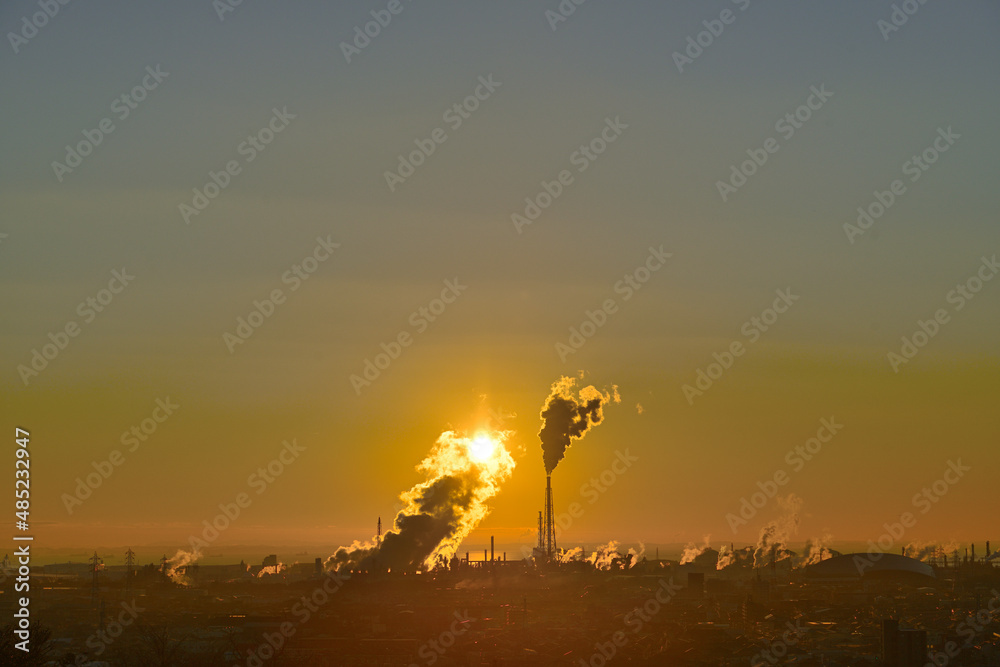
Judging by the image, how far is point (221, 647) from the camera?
73188 millimetres

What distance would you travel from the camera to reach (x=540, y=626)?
307ft

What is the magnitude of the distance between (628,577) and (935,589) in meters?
39.7

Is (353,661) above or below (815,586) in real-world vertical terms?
below

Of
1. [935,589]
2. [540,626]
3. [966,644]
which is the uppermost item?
[935,589]

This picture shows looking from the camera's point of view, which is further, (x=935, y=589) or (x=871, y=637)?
(x=935, y=589)

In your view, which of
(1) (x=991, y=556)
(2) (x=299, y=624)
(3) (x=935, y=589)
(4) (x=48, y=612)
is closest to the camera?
(2) (x=299, y=624)

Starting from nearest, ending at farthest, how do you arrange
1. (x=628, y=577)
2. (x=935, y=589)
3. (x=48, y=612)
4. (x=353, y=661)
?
(x=353, y=661) → (x=48, y=612) → (x=935, y=589) → (x=628, y=577)

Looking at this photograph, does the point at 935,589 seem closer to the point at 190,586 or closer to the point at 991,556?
the point at 991,556

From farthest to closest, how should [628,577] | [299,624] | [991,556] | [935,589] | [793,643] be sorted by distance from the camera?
[991,556] < [628,577] < [935,589] < [299,624] < [793,643]

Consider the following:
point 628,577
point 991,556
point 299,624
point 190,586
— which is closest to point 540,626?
point 299,624

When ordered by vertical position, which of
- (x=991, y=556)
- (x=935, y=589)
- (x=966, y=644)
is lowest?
(x=966, y=644)

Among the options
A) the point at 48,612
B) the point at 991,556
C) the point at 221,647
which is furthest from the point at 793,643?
the point at 991,556

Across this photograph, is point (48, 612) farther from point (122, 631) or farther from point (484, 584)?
point (484, 584)

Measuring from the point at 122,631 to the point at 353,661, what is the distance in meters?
32.4
